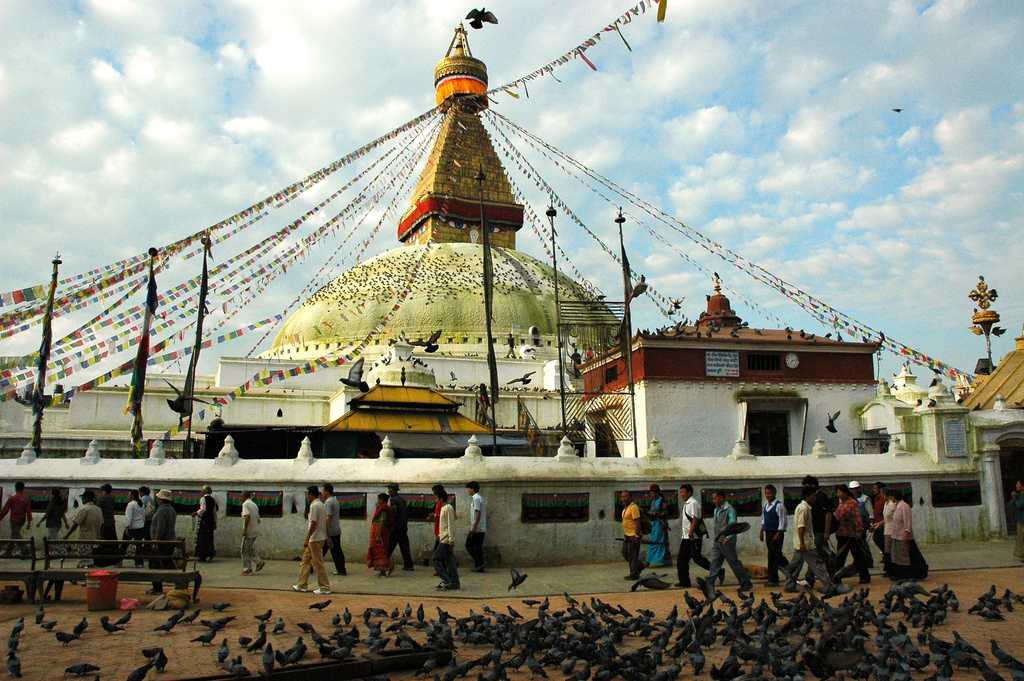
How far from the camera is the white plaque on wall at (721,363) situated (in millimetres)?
19297

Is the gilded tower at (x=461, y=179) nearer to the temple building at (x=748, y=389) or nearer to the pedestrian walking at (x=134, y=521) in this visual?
the temple building at (x=748, y=389)

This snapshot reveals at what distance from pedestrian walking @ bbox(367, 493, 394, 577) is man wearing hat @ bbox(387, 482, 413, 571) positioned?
0.07m

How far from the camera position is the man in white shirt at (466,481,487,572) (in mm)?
11133

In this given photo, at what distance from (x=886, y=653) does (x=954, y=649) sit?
0.54 metres

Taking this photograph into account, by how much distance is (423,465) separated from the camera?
484 inches

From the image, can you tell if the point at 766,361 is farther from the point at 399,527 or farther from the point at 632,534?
the point at 399,527

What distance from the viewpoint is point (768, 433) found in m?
19.6

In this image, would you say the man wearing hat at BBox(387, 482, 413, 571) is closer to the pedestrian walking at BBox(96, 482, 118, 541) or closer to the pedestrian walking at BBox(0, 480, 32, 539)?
the pedestrian walking at BBox(96, 482, 118, 541)

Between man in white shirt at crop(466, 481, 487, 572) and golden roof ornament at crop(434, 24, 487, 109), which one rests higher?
golden roof ornament at crop(434, 24, 487, 109)

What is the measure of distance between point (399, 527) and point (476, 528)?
1.10 metres

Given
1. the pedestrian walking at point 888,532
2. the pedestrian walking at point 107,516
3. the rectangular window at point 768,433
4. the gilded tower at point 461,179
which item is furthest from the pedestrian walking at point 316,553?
the gilded tower at point 461,179

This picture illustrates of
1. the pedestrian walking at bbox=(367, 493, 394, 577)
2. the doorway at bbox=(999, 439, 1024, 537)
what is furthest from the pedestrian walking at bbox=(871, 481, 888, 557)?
the pedestrian walking at bbox=(367, 493, 394, 577)

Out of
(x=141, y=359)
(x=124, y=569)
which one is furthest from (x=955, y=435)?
(x=141, y=359)

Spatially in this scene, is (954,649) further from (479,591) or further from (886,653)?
(479,591)
